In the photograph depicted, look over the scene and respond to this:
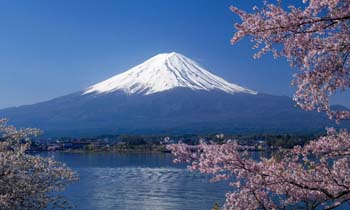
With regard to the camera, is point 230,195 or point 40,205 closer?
point 230,195

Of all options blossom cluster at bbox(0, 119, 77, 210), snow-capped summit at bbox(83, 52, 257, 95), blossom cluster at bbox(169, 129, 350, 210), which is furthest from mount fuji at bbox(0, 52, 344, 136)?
blossom cluster at bbox(169, 129, 350, 210)

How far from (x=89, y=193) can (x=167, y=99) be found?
82.7 metres

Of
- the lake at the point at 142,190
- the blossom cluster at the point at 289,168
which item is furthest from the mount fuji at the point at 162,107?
the blossom cluster at the point at 289,168

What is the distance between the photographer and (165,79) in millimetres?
115250

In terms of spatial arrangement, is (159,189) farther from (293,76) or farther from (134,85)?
(134,85)

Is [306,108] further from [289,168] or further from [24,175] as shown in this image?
[24,175]

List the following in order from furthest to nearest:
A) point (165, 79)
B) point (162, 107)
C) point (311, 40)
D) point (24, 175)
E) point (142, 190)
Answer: point (165, 79)
point (162, 107)
point (142, 190)
point (24, 175)
point (311, 40)

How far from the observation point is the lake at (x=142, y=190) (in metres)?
19.0

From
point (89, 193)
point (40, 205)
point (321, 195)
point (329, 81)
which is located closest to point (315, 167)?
point (321, 195)

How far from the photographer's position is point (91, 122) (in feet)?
327

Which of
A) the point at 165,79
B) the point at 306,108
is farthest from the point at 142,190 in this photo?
the point at 165,79

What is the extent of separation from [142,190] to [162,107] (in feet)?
264

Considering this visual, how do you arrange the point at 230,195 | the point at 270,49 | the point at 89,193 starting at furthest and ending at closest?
the point at 89,193, the point at 230,195, the point at 270,49

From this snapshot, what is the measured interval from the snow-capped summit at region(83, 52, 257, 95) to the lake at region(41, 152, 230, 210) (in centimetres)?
7874
